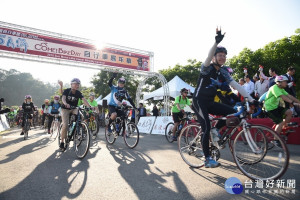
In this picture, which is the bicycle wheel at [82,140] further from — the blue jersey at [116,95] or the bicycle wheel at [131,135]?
the blue jersey at [116,95]

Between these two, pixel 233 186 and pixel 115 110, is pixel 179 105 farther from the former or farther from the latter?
pixel 233 186

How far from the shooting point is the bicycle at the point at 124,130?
6581mm

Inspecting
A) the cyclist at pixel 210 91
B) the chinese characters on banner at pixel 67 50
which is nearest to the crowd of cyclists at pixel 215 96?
the cyclist at pixel 210 91

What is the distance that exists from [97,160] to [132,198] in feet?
8.25

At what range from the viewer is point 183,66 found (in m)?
39.5

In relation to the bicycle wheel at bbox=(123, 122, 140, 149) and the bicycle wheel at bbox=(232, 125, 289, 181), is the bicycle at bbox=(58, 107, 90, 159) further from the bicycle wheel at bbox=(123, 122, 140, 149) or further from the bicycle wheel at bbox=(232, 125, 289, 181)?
the bicycle wheel at bbox=(232, 125, 289, 181)

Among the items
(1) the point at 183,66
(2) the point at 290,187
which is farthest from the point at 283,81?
(1) the point at 183,66

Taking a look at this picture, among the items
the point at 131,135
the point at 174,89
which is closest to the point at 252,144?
the point at 131,135

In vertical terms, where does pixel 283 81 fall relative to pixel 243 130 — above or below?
above

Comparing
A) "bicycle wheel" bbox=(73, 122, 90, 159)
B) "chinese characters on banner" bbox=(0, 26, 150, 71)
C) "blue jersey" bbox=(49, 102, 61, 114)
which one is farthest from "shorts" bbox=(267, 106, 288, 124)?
"chinese characters on banner" bbox=(0, 26, 150, 71)

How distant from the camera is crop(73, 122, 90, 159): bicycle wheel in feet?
16.3

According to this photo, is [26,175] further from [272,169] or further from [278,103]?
[278,103]

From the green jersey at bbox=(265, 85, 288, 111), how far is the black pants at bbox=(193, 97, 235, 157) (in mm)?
2929

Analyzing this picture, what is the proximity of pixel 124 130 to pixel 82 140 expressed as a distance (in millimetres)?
1830
